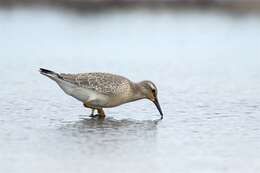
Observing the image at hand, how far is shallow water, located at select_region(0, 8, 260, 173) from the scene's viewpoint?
9.38m

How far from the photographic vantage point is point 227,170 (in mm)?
8891

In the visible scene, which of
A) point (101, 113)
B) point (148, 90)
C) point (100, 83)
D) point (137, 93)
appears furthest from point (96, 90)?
point (148, 90)

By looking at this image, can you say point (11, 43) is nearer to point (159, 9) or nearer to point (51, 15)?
point (51, 15)

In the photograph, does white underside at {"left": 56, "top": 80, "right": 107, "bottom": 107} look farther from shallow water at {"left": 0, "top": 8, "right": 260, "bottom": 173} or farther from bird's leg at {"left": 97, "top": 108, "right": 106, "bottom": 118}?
shallow water at {"left": 0, "top": 8, "right": 260, "bottom": 173}

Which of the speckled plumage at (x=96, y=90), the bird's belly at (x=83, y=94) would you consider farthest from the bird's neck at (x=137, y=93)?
the bird's belly at (x=83, y=94)

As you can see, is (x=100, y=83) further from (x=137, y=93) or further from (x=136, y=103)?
(x=136, y=103)

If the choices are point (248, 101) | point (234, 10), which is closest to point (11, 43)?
point (248, 101)

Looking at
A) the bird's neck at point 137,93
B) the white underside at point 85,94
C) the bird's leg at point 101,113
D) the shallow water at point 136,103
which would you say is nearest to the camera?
the shallow water at point 136,103

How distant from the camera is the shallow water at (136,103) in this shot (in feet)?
30.8

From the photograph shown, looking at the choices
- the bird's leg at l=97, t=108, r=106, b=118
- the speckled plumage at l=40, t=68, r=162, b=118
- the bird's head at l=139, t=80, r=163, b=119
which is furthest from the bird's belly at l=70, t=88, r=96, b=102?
the bird's head at l=139, t=80, r=163, b=119

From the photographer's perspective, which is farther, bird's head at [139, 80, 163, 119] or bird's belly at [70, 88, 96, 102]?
bird's head at [139, 80, 163, 119]

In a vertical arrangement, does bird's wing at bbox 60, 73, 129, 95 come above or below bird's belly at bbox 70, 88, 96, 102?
above

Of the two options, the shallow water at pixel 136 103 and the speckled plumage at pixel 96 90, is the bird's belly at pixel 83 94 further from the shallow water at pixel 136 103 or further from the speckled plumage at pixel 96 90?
the shallow water at pixel 136 103

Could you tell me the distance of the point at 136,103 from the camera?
520 inches
